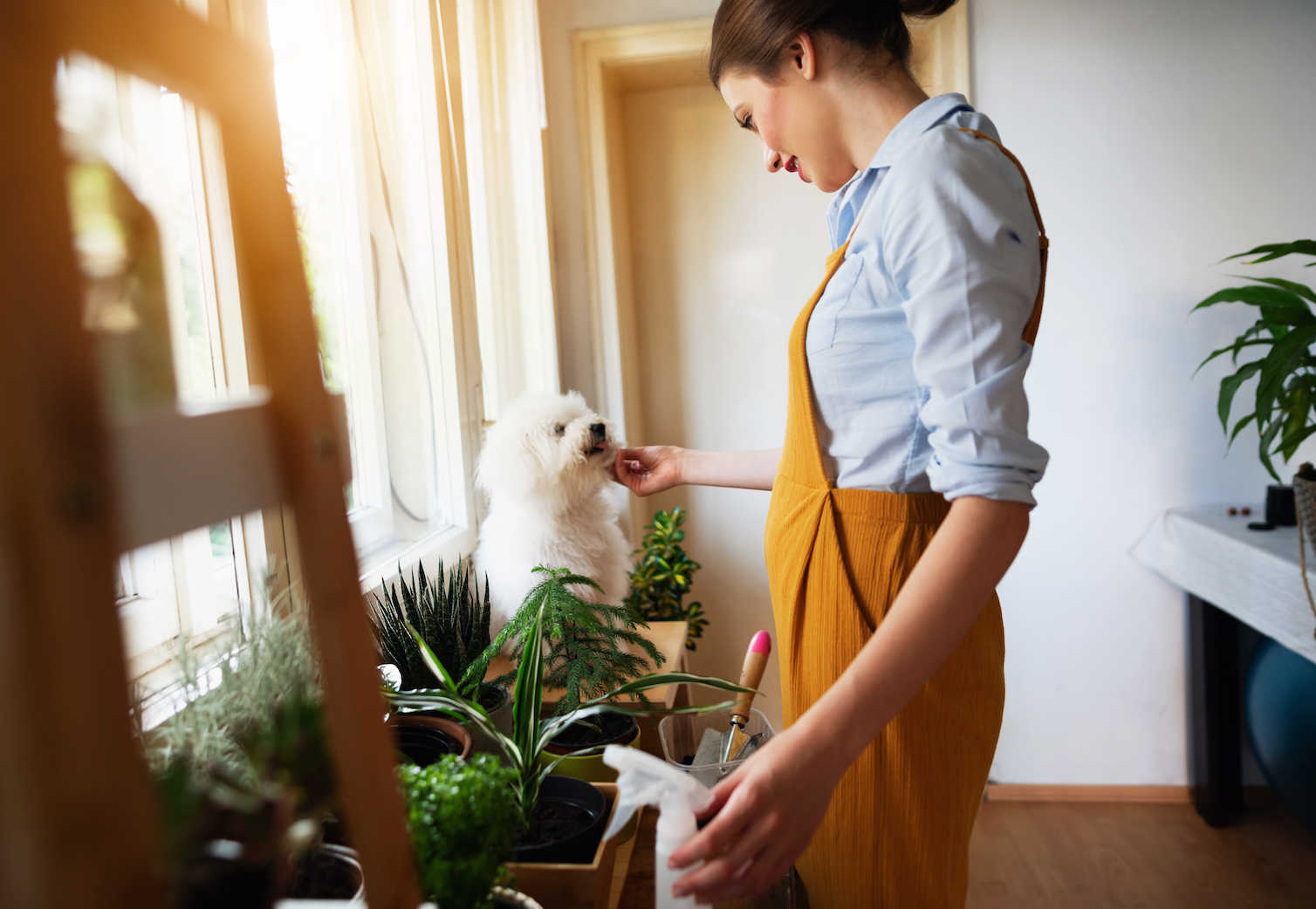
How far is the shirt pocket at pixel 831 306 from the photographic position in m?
0.76

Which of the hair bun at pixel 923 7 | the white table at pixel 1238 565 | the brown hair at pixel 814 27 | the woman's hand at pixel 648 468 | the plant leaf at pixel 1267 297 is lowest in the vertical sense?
the white table at pixel 1238 565

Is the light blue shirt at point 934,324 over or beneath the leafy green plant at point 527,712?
over

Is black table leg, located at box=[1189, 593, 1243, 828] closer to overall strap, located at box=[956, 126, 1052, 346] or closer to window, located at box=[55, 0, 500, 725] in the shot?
overall strap, located at box=[956, 126, 1052, 346]

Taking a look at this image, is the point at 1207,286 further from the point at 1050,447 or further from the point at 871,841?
the point at 871,841

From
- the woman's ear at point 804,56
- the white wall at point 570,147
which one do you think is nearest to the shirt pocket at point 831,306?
the woman's ear at point 804,56

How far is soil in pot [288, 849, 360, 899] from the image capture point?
483 mm

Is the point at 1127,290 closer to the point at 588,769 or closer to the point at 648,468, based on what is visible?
the point at 648,468

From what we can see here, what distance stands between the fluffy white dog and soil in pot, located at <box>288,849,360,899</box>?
80 cm

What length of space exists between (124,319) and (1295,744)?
7.89 feet

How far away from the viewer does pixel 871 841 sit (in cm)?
81

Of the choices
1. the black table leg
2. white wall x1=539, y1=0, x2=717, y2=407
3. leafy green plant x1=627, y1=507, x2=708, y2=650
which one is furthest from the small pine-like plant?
the black table leg

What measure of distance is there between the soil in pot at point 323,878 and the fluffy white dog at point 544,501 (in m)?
0.80

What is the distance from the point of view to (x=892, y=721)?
0.79m

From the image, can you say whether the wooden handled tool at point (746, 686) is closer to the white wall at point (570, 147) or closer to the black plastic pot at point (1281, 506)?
the white wall at point (570, 147)
